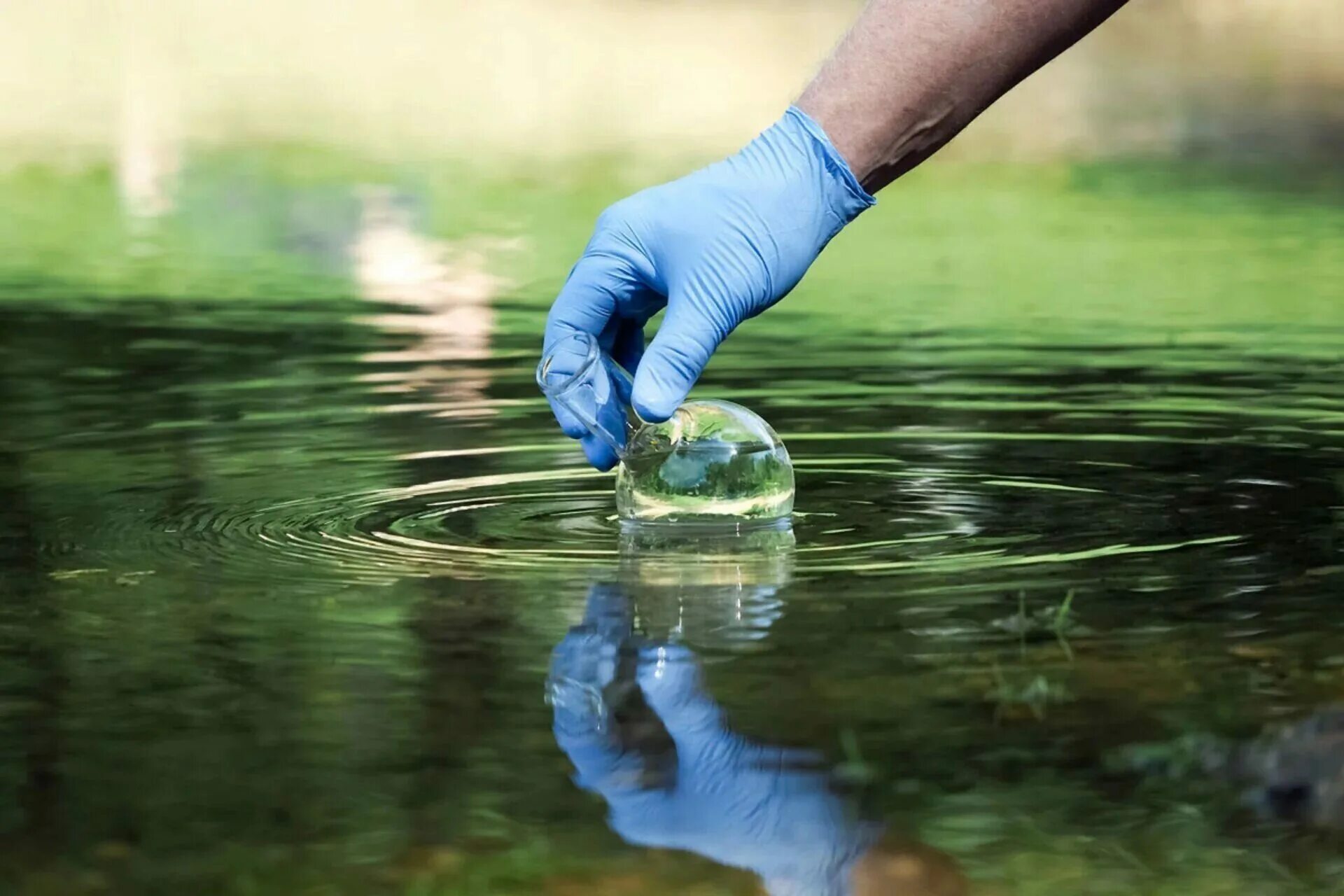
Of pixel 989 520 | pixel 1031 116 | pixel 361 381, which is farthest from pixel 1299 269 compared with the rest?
pixel 1031 116

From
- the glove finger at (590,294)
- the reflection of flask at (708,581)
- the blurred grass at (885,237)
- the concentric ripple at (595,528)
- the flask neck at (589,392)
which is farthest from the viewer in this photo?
the blurred grass at (885,237)

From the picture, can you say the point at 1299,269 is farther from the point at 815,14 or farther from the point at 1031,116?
the point at 815,14

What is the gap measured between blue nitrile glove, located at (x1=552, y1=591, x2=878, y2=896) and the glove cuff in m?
1.48

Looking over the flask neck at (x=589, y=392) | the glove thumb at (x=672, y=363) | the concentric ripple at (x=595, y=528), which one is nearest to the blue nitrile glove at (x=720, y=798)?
the concentric ripple at (x=595, y=528)

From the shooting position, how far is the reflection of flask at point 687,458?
3.96m

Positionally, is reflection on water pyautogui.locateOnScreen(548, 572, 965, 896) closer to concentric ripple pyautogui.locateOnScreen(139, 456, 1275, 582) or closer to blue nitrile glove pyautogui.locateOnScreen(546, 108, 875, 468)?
concentric ripple pyautogui.locateOnScreen(139, 456, 1275, 582)

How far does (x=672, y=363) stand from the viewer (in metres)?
3.97

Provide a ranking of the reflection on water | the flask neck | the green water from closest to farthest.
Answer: the reflection on water → the green water → the flask neck

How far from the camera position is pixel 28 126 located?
1727cm

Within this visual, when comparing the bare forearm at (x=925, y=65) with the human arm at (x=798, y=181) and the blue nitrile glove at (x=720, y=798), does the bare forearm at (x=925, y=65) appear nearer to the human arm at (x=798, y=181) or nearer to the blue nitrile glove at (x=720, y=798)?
the human arm at (x=798, y=181)

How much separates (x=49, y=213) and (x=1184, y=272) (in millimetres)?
5994

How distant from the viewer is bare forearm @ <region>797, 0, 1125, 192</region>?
3.95 meters

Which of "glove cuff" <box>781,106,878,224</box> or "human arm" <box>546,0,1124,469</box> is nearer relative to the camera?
"human arm" <box>546,0,1124,469</box>

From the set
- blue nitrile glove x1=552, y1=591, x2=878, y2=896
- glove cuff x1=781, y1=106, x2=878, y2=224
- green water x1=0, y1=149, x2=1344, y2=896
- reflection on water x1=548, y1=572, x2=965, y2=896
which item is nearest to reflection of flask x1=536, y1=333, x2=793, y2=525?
green water x1=0, y1=149, x2=1344, y2=896
